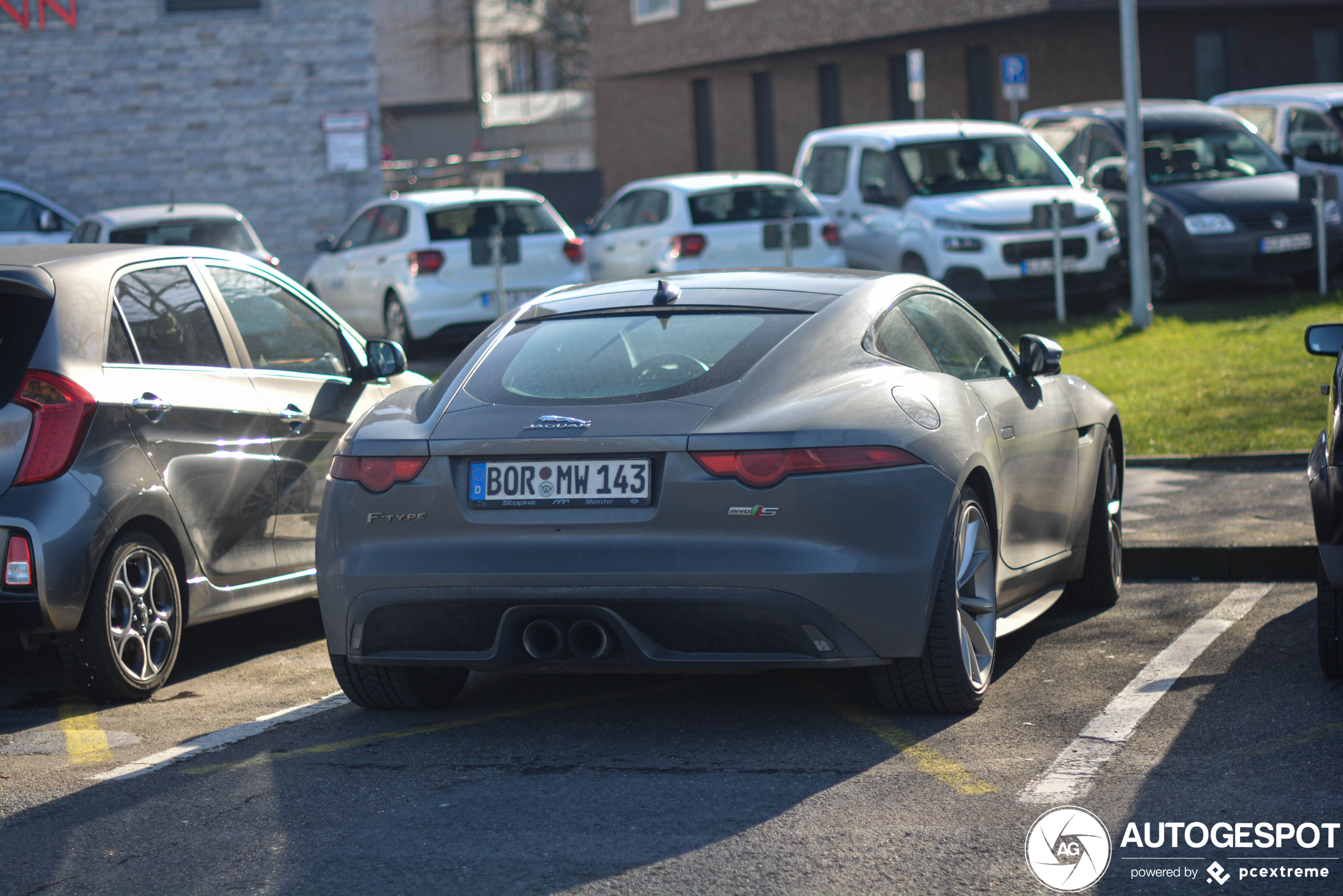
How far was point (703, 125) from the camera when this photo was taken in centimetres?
4122

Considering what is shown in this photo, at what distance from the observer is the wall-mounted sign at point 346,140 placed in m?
26.1

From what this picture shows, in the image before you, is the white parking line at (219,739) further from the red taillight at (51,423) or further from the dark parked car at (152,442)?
the red taillight at (51,423)

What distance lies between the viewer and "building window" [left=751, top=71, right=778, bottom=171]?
128ft

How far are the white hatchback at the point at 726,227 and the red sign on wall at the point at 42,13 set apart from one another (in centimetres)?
1193

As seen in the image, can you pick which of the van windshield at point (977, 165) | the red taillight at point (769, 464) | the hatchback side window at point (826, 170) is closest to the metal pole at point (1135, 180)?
the van windshield at point (977, 165)

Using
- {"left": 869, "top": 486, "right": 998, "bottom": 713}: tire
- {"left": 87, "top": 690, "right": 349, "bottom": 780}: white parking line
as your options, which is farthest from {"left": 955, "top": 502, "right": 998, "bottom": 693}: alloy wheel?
{"left": 87, "top": 690, "right": 349, "bottom": 780}: white parking line

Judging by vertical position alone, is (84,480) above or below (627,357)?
below

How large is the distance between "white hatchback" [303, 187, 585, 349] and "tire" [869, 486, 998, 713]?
37.9 ft

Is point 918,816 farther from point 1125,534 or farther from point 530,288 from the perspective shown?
point 530,288

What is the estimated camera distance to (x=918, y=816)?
4246mm

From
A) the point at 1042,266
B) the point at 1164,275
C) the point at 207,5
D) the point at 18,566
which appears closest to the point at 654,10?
the point at 207,5

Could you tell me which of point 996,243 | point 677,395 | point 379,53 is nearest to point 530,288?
point 996,243

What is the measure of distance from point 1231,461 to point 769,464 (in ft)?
19.3

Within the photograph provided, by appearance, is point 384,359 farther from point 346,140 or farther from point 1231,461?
point 346,140
